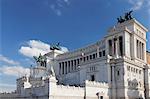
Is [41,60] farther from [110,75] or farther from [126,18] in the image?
[110,75]

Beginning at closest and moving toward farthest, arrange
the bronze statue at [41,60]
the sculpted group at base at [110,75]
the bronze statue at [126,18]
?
the sculpted group at base at [110,75] → the bronze statue at [126,18] → the bronze statue at [41,60]

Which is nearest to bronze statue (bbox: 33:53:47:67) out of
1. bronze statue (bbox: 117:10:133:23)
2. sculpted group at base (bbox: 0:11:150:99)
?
sculpted group at base (bbox: 0:11:150:99)

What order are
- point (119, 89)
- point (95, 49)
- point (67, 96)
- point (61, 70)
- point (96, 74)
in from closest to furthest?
1. point (67, 96)
2. point (119, 89)
3. point (96, 74)
4. point (95, 49)
5. point (61, 70)

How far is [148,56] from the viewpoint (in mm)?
61688

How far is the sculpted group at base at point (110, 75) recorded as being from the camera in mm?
36894

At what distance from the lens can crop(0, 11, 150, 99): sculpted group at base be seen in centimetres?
3689

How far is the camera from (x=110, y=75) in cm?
4403

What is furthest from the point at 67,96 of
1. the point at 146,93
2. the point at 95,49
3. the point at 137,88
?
the point at 95,49

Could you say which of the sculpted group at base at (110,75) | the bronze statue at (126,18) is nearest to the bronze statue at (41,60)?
the sculpted group at base at (110,75)

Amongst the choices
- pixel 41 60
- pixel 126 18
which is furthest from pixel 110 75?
pixel 41 60

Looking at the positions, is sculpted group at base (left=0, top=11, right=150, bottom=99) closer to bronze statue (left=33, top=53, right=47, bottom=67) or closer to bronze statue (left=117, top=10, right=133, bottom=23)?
bronze statue (left=117, top=10, right=133, bottom=23)

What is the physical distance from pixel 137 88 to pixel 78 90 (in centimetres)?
1308

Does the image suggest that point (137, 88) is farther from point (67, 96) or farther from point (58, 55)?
point (58, 55)

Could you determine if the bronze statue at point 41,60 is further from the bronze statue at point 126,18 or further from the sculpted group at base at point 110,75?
the bronze statue at point 126,18
